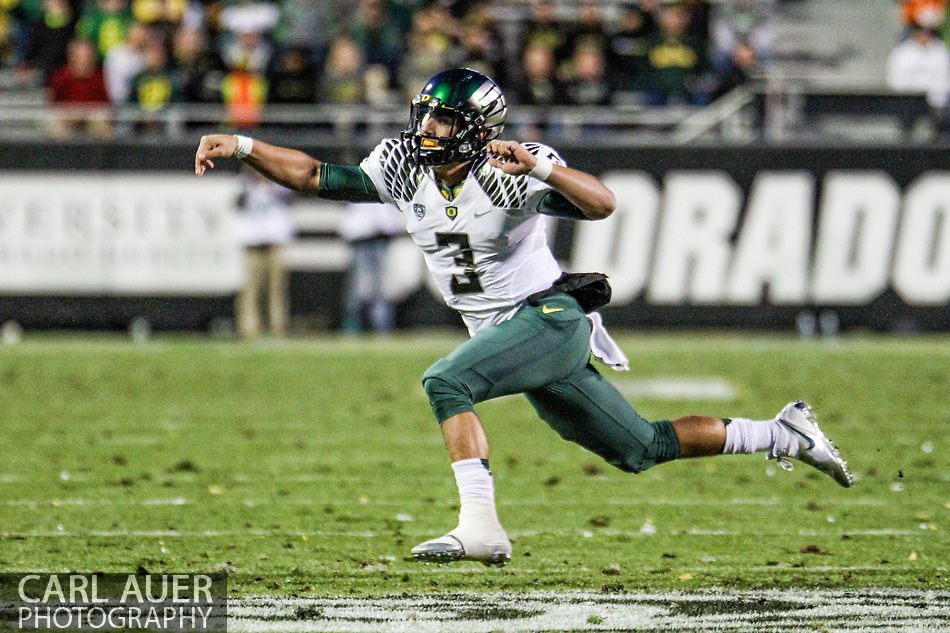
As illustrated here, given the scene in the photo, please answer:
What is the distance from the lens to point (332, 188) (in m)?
5.20

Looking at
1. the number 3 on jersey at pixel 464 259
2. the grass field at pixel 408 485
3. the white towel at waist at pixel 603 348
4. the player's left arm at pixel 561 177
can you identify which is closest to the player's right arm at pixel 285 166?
the number 3 on jersey at pixel 464 259

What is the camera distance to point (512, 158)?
4.56m

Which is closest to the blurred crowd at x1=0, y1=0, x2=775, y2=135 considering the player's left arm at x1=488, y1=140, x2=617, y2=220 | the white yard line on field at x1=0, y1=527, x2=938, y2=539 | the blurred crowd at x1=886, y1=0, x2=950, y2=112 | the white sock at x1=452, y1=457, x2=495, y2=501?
the blurred crowd at x1=886, y1=0, x2=950, y2=112

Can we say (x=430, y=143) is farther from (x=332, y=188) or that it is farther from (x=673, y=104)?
(x=673, y=104)

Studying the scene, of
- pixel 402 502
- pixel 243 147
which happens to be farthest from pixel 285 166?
pixel 402 502

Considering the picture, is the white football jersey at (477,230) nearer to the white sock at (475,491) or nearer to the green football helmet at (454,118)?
the green football helmet at (454,118)

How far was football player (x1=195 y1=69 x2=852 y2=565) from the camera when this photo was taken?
4684 millimetres

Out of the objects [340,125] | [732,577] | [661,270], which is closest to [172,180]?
[340,125]

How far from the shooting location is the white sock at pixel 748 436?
530cm

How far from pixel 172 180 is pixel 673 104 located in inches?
182

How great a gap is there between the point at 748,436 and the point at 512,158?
1.48 m

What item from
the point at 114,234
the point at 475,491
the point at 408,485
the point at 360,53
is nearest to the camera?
the point at 475,491

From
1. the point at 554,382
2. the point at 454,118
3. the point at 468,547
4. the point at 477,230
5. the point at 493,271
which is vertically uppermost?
the point at 454,118

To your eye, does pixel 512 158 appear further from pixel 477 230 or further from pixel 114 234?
pixel 114 234
